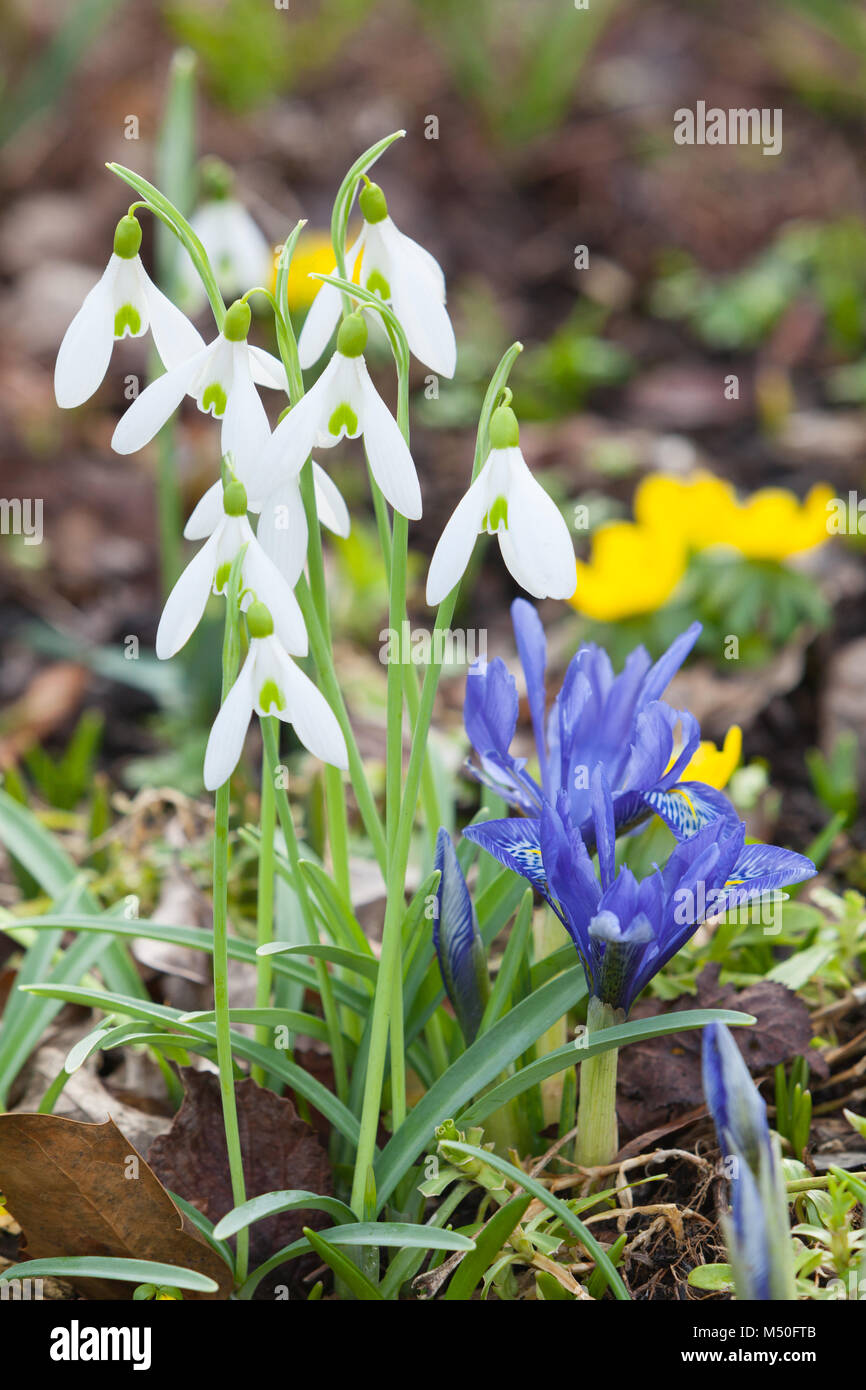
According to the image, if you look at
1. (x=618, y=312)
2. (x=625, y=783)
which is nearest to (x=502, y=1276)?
(x=625, y=783)

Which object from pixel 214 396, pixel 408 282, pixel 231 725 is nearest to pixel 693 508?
pixel 408 282

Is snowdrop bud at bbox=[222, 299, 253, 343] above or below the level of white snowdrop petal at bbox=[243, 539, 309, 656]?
above

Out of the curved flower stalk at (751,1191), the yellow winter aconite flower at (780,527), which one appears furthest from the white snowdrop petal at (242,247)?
the curved flower stalk at (751,1191)

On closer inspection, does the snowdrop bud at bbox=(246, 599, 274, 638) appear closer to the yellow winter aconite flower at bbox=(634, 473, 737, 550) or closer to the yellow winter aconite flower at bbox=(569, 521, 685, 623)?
the yellow winter aconite flower at bbox=(569, 521, 685, 623)

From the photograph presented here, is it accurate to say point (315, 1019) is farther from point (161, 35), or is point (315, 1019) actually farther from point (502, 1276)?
point (161, 35)

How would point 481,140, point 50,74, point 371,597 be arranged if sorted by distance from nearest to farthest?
point 371,597 → point 50,74 → point 481,140

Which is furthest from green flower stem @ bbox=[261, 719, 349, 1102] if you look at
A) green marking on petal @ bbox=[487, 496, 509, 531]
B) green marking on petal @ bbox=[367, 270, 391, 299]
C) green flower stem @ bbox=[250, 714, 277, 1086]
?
green marking on petal @ bbox=[367, 270, 391, 299]

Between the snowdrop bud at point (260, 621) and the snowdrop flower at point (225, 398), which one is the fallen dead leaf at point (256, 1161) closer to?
the snowdrop bud at point (260, 621)
